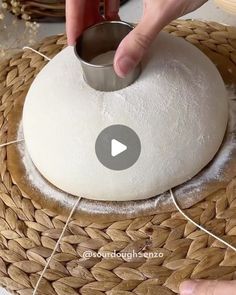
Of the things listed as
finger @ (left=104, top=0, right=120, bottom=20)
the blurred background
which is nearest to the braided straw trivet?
finger @ (left=104, top=0, right=120, bottom=20)

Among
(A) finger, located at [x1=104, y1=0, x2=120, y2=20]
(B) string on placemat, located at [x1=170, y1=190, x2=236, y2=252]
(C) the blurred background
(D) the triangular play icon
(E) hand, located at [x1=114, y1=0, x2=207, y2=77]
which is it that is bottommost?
(C) the blurred background

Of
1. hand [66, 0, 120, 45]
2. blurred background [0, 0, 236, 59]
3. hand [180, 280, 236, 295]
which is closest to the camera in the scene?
hand [180, 280, 236, 295]

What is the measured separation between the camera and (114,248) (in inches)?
27.8

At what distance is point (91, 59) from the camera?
739mm

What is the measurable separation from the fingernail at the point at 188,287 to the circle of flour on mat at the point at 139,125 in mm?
127

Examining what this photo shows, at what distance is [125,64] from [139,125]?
0.09 metres

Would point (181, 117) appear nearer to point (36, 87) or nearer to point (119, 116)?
point (119, 116)

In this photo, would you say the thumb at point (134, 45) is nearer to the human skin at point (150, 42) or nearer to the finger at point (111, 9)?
the human skin at point (150, 42)

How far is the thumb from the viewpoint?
25.4 inches

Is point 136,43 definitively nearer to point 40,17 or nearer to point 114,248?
point 114,248

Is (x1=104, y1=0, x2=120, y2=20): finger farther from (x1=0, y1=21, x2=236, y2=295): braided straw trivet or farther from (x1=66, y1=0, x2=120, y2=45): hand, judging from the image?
(x1=0, y1=21, x2=236, y2=295): braided straw trivet
